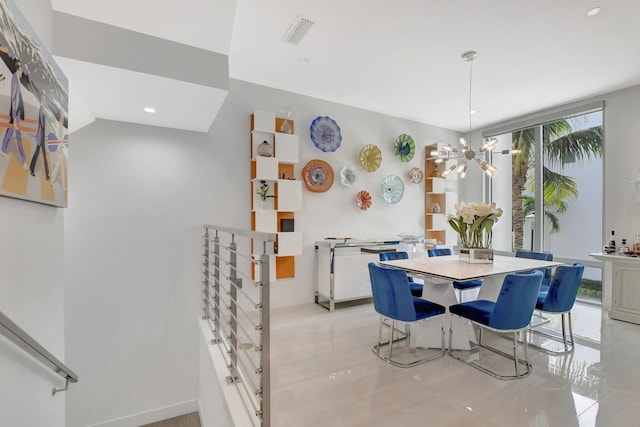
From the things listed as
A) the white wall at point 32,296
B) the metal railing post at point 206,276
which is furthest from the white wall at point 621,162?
the white wall at point 32,296

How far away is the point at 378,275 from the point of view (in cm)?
280

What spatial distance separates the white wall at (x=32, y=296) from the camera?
1284 millimetres

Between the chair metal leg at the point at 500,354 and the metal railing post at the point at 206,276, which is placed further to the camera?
the metal railing post at the point at 206,276

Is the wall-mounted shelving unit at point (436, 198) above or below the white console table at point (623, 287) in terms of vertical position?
above

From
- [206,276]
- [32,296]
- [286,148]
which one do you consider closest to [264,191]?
[286,148]

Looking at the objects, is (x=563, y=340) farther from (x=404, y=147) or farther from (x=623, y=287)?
(x=404, y=147)

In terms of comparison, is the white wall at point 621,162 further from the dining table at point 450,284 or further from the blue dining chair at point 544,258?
the dining table at point 450,284

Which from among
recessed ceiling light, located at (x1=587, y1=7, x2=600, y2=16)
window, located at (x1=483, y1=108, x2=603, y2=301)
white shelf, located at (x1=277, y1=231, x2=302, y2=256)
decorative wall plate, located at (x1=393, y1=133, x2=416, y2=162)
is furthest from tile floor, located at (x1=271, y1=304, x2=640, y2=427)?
decorative wall plate, located at (x1=393, y1=133, x2=416, y2=162)

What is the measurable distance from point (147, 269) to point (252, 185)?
5.39 feet

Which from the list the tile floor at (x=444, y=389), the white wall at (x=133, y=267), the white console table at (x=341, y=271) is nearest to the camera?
the tile floor at (x=444, y=389)

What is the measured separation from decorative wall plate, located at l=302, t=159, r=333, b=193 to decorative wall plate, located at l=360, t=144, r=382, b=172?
65 centimetres

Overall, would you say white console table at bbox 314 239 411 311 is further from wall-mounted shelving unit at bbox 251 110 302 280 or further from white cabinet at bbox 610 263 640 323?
white cabinet at bbox 610 263 640 323

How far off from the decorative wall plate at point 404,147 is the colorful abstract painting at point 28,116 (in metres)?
4.69

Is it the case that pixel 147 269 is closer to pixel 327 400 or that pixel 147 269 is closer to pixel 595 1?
pixel 327 400
